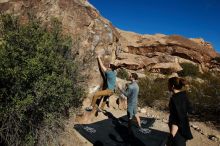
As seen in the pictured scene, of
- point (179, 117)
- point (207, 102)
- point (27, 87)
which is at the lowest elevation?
point (207, 102)

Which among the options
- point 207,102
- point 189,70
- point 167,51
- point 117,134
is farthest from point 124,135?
point 167,51

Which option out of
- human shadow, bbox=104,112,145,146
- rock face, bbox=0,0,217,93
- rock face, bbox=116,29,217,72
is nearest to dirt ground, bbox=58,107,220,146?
human shadow, bbox=104,112,145,146

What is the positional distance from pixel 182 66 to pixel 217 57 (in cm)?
451

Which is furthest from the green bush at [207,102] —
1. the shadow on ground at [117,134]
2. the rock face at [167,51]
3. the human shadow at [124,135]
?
the rock face at [167,51]

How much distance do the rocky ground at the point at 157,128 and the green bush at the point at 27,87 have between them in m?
0.70

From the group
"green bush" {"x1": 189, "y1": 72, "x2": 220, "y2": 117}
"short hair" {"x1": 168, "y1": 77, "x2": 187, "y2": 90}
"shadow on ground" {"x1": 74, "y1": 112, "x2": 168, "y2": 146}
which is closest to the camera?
"short hair" {"x1": 168, "y1": 77, "x2": 187, "y2": 90}

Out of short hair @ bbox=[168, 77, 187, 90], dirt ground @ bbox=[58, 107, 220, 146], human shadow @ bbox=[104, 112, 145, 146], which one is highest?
short hair @ bbox=[168, 77, 187, 90]

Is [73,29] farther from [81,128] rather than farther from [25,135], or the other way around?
[25,135]

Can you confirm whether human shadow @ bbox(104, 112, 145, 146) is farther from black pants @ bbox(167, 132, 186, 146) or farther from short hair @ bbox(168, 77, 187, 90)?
short hair @ bbox(168, 77, 187, 90)

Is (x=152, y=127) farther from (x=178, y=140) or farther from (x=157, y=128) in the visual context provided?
(x=178, y=140)

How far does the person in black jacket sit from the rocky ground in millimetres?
2736

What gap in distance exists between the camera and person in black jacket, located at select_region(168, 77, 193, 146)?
14.6 ft

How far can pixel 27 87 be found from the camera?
17.9ft

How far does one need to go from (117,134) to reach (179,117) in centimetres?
318
